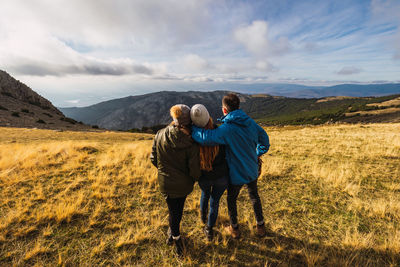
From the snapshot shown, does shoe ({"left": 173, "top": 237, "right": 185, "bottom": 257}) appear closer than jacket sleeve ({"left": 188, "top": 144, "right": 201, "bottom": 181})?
No

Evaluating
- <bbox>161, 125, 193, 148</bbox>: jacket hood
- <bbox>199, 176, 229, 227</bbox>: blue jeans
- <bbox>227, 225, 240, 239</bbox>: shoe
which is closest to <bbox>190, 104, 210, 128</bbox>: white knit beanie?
<bbox>161, 125, 193, 148</bbox>: jacket hood

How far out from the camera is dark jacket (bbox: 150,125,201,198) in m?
2.54

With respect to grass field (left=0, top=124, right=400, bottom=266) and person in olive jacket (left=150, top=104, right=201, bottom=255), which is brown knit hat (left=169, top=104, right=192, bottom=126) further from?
grass field (left=0, top=124, right=400, bottom=266)

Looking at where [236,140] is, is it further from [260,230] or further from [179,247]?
[179,247]

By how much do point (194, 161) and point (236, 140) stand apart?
827mm

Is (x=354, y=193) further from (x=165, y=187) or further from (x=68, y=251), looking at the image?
(x=68, y=251)

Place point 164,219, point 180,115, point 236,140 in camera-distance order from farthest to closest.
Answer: point 164,219 < point 236,140 < point 180,115

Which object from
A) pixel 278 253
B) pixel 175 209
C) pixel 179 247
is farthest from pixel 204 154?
pixel 278 253

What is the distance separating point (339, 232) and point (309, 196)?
1.50 metres

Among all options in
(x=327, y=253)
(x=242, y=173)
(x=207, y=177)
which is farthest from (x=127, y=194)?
(x=327, y=253)

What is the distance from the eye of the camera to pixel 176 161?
271 cm

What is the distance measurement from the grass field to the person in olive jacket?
1228 mm

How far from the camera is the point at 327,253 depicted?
3.06 metres

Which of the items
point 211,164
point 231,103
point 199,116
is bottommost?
point 211,164
